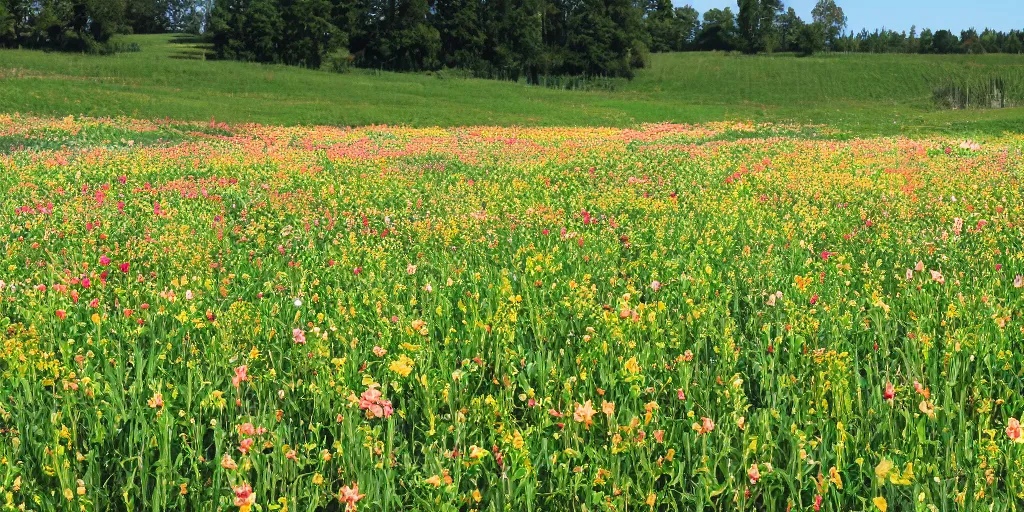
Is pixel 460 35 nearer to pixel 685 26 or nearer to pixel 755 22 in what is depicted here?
pixel 755 22

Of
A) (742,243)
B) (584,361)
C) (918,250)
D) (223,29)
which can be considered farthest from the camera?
(223,29)

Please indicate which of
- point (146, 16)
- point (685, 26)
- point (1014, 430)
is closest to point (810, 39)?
point (685, 26)

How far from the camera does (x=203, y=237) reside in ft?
25.8

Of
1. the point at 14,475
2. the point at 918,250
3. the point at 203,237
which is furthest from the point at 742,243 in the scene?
the point at 14,475

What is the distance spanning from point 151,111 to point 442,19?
217 feet

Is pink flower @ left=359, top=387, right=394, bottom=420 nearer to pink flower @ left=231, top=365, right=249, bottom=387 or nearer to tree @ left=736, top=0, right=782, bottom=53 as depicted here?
pink flower @ left=231, top=365, right=249, bottom=387

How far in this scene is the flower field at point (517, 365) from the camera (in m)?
2.97

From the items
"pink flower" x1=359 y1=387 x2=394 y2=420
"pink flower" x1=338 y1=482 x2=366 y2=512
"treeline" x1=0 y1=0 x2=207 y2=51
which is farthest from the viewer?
"treeline" x1=0 y1=0 x2=207 y2=51

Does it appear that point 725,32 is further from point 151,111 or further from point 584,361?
point 584,361

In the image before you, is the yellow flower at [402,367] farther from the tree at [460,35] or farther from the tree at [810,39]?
the tree at [810,39]

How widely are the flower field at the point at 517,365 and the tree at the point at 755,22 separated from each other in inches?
5318

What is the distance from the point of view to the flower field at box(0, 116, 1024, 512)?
297cm

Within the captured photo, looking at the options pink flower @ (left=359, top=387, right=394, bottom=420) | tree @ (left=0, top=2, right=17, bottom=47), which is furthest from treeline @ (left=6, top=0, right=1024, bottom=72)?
pink flower @ (left=359, top=387, right=394, bottom=420)

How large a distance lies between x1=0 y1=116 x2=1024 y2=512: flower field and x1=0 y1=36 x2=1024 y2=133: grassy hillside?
31.8 metres
